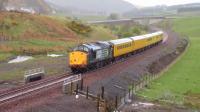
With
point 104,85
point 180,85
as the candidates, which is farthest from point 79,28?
point 104,85

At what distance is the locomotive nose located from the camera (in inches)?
1714

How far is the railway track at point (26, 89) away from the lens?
3002cm

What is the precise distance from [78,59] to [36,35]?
34040mm

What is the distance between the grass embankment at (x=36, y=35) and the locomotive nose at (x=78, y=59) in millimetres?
12697

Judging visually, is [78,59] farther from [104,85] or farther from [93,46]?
[104,85]

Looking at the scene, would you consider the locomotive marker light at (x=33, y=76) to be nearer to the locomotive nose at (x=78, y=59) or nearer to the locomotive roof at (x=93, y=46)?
the locomotive nose at (x=78, y=59)

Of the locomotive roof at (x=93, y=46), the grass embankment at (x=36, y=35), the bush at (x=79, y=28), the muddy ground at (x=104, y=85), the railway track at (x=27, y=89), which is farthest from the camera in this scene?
the bush at (x=79, y=28)

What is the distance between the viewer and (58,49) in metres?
67.4

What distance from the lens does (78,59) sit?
43.9 metres

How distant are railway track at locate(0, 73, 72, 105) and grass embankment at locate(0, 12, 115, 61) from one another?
1706cm

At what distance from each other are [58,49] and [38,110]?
41266 mm

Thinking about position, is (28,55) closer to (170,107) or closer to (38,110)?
(170,107)

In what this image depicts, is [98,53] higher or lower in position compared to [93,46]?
lower

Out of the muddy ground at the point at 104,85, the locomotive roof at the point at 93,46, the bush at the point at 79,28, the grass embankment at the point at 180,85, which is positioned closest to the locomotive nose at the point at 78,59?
the muddy ground at the point at 104,85
